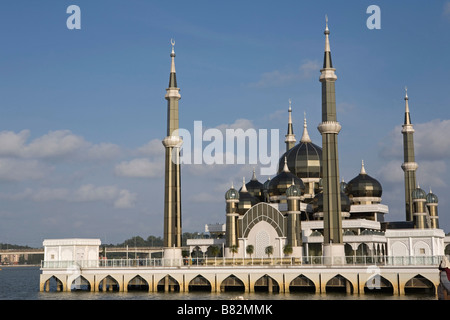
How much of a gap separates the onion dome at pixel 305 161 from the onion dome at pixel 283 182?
3356 mm

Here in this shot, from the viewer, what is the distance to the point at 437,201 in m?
83.9

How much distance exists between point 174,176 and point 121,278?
12871mm

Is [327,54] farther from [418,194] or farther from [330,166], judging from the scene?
[418,194]

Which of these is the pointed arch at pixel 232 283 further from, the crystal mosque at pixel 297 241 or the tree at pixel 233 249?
the tree at pixel 233 249

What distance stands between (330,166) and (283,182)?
19.8 meters

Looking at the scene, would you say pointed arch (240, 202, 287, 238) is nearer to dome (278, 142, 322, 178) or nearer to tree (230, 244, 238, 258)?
tree (230, 244, 238, 258)

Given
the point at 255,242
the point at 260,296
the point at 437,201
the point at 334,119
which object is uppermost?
the point at 334,119

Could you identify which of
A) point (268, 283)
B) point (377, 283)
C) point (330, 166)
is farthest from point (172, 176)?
point (377, 283)

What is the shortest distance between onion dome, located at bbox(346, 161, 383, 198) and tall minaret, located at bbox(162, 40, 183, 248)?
974 inches

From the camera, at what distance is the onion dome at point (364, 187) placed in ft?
260

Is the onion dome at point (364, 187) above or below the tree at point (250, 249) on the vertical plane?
above

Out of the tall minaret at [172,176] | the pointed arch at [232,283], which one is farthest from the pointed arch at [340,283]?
the tall minaret at [172,176]
